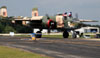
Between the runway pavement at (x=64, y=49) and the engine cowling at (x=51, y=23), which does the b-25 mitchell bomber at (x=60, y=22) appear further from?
the runway pavement at (x=64, y=49)

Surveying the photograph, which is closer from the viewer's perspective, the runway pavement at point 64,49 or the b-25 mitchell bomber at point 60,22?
the runway pavement at point 64,49

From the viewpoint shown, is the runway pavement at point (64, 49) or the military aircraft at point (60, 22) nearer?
the runway pavement at point (64, 49)

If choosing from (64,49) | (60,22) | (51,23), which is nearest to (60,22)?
(60,22)

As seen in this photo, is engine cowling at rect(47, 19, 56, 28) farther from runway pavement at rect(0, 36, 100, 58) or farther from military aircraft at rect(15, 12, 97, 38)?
runway pavement at rect(0, 36, 100, 58)

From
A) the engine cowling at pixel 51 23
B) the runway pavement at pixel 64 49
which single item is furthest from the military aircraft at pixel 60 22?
the runway pavement at pixel 64 49

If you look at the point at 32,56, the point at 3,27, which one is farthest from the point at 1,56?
the point at 3,27

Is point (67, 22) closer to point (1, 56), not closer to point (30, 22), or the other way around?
point (30, 22)

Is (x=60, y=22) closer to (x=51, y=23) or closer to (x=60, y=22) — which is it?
(x=60, y=22)

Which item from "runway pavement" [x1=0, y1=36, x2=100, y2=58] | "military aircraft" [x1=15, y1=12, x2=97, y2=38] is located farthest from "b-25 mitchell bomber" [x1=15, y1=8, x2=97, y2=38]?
"runway pavement" [x1=0, y1=36, x2=100, y2=58]

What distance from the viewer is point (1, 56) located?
56.4 ft

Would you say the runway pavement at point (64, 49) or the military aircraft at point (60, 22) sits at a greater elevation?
the military aircraft at point (60, 22)

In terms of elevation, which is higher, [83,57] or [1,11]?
[1,11]

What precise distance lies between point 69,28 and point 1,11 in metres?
88.5

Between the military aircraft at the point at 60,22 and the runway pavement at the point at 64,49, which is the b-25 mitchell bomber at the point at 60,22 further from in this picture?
the runway pavement at the point at 64,49
